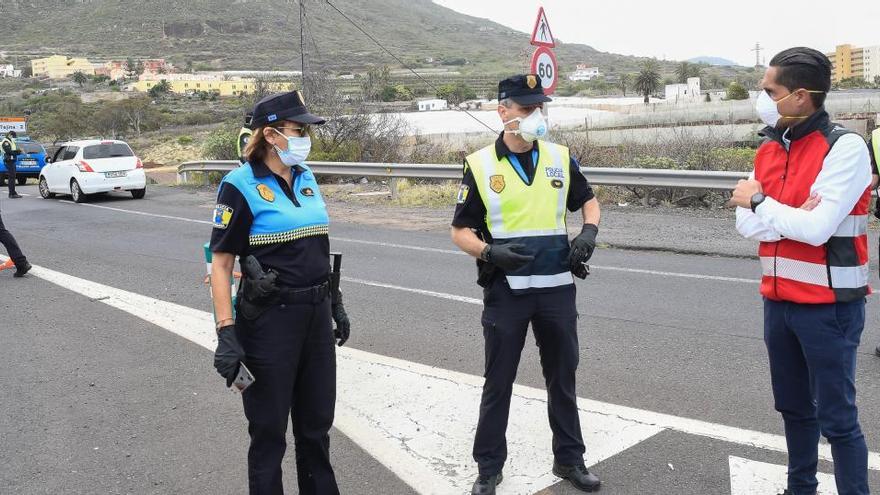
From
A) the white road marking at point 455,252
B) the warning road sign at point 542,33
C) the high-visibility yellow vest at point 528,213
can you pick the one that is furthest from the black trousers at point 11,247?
the high-visibility yellow vest at point 528,213

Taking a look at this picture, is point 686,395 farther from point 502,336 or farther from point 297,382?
point 297,382

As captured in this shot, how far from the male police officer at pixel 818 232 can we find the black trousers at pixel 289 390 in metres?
1.98

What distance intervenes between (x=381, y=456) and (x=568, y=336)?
1.30 m

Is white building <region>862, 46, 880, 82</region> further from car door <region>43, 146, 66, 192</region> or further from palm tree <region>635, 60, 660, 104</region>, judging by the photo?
car door <region>43, 146, 66, 192</region>

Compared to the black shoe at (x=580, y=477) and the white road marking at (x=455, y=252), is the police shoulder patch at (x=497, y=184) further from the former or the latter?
the white road marking at (x=455, y=252)

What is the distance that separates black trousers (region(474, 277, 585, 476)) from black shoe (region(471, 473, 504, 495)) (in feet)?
0.11

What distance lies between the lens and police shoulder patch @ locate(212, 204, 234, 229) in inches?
137

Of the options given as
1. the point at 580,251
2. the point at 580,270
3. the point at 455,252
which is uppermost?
the point at 580,251

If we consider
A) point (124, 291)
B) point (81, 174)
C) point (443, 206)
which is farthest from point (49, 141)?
point (124, 291)

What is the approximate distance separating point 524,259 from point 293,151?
1.18 metres

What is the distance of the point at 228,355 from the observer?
3410mm

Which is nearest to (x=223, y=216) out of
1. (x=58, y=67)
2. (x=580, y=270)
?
(x=580, y=270)

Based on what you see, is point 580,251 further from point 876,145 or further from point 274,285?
point 876,145

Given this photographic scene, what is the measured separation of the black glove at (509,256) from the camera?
12.3 ft
